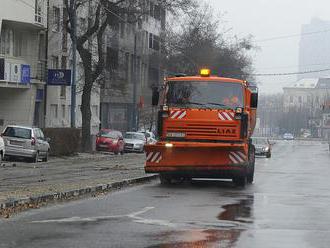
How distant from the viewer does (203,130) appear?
19766 mm

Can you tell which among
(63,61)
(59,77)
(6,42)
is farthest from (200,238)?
(63,61)

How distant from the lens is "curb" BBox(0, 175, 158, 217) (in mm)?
13628

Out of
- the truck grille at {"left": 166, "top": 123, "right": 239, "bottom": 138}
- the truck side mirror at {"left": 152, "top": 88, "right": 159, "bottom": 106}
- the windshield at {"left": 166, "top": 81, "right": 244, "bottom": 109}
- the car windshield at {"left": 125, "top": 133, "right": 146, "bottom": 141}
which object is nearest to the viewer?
the truck grille at {"left": 166, "top": 123, "right": 239, "bottom": 138}

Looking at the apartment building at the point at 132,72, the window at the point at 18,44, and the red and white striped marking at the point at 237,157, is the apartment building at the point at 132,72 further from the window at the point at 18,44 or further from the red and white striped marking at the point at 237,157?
the red and white striped marking at the point at 237,157

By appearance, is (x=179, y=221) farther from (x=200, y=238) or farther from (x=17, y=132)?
(x=17, y=132)

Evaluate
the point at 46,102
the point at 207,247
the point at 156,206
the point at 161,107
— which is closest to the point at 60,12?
the point at 46,102

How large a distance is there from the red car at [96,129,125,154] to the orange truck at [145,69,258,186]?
84.2 ft

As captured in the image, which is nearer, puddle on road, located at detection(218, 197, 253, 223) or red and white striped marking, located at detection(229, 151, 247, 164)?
puddle on road, located at detection(218, 197, 253, 223)

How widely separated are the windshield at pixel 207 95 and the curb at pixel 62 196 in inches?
111

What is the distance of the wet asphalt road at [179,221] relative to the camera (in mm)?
9852

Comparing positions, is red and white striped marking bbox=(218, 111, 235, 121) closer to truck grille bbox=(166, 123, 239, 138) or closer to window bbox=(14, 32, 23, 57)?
truck grille bbox=(166, 123, 239, 138)

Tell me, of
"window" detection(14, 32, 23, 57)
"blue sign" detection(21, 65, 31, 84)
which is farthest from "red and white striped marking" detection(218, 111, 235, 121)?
"window" detection(14, 32, 23, 57)

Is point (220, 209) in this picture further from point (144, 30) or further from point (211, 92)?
point (144, 30)

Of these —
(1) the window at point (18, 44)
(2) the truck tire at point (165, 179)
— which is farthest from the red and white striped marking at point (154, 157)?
(1) the window at point (18, 44)
